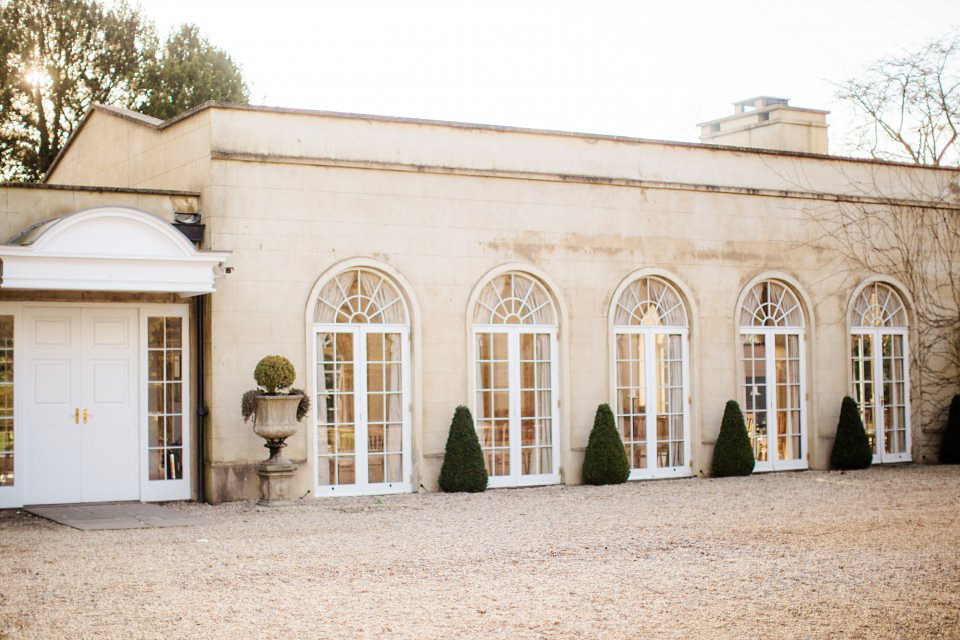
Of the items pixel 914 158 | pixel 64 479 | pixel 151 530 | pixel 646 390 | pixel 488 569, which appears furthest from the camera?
pixel 914 158

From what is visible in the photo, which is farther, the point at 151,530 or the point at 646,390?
the point at 646,390

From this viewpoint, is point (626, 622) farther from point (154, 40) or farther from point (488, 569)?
point (154, 40)

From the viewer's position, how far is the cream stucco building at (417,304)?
12875mm

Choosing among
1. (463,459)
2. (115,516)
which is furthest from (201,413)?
(463,459)

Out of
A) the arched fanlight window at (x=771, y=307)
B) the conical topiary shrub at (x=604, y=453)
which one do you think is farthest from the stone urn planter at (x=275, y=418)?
the arched fanlight window at (x=771, y=307)

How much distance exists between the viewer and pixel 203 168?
13.4 m

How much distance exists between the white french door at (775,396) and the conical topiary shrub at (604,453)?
255cm

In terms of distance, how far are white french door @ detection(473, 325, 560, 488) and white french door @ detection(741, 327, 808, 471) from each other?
10.6ft

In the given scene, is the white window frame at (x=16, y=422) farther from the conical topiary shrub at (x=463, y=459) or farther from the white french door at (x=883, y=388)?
the white french door at (x=883, y=388)

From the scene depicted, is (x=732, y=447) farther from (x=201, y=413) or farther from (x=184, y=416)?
(x=184, y=416)

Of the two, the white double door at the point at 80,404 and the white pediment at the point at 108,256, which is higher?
the white pediment at the point at 108,256

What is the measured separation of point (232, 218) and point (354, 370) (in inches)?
91.9

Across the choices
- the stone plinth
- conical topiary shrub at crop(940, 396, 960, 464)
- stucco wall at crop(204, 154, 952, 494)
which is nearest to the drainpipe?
stucco wall at crop(204, 154, 952, 494)

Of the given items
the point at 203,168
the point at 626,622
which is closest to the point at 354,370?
the point at 203,168
